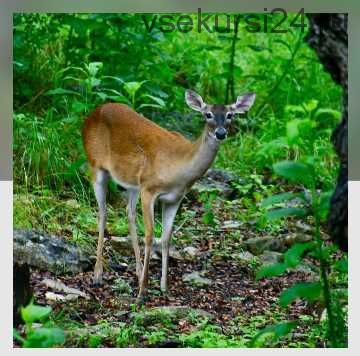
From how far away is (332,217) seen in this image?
684 centimetres

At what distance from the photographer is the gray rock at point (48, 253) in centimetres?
803

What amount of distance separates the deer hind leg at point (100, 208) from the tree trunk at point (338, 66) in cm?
181

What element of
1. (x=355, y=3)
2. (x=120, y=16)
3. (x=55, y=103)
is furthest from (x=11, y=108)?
(x=355, y=3)

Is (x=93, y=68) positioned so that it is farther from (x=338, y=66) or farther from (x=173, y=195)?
(x=338, y=66)

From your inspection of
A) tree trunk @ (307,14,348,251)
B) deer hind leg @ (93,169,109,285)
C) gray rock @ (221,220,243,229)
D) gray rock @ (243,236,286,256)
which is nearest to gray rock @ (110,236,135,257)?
deer hind leg @ (93,169,109,285)

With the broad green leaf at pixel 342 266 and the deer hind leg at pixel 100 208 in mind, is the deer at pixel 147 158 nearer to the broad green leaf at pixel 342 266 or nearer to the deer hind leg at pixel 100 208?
the deer hind leg at pixel 100 208

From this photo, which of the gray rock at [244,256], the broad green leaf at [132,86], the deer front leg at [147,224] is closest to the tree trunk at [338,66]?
the gray rock at [244,256]

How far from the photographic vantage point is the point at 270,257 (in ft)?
27.2

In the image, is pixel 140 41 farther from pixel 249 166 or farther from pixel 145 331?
pixel 145 331

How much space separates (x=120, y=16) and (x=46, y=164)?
1071 millimetres

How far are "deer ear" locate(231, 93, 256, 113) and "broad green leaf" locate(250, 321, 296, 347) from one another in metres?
1.38

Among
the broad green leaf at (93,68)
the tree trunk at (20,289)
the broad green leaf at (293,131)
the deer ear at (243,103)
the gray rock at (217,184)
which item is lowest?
the tree trunk at (20,289)

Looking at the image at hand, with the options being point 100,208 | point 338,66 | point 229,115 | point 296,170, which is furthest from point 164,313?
point 338,66

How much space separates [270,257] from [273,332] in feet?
3.47
